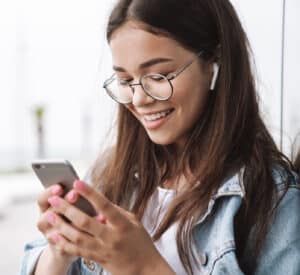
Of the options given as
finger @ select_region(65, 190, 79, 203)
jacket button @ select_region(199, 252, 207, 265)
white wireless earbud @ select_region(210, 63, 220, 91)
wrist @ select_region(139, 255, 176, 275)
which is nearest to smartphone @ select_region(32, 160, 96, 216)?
finger @ select_region(65, 190, 79, 203)

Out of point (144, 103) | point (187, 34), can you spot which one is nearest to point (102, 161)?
point (144, 103)

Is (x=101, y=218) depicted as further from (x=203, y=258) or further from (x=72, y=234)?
(x=203, y=258)

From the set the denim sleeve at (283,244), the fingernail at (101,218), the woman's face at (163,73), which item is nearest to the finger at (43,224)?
the fingernail at (101,218)

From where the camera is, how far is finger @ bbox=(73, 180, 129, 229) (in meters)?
0.69

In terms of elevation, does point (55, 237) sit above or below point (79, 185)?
below

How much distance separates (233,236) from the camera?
85 cm

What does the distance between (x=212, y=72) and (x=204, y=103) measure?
59mm

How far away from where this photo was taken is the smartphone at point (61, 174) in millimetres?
759

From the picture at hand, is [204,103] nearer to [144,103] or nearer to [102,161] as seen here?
[144,103]

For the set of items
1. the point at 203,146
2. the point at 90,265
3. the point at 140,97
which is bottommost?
the point at 90,265

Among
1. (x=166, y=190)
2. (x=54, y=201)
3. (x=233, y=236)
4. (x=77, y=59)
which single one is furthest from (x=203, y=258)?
(x=77, y=59)

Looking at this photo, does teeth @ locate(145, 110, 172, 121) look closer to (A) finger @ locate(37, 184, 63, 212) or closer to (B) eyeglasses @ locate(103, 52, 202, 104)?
(B) eyeglasses @ locate(103, 52, 202, 104)

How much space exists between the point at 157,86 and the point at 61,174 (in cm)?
23

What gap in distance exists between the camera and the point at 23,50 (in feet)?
21.6
